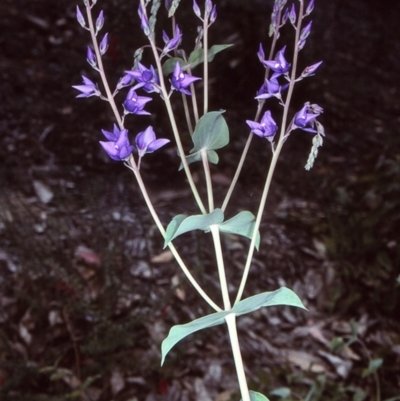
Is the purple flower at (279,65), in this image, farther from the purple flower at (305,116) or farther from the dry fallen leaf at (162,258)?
the dry fallen leaf at (162,258)

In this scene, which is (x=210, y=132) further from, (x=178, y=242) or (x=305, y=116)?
(x=178, y=242)

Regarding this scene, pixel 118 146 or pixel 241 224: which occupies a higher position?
pixel 118 146

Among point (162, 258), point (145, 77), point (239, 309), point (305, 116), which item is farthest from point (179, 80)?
point (162, 258)

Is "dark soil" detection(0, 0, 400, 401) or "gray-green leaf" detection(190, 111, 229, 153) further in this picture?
"dark soil" detection(0, 0, 400, 401)

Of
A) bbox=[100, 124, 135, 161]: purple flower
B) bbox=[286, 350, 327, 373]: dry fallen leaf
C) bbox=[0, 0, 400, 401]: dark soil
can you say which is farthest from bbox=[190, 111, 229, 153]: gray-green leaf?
bbox=[286, 350, 327, 373]: dry fallen leaf

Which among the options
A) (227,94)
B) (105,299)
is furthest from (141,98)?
(227,94)

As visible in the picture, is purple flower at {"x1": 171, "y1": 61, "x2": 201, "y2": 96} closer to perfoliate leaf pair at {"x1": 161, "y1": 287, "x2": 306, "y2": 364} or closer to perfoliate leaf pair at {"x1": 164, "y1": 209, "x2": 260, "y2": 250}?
perfoliate leaf pair at {"x1": 164, "y1": 209, "x2": 260, "y2": 250}
